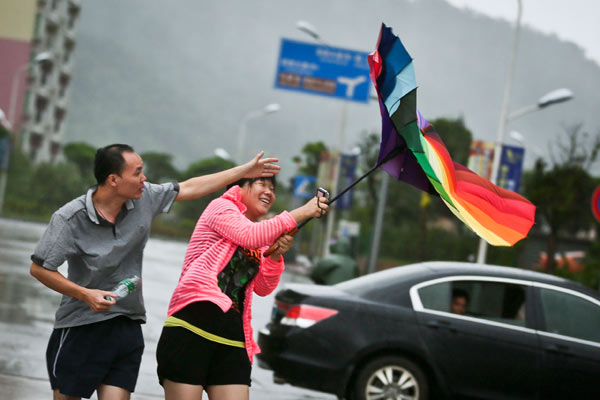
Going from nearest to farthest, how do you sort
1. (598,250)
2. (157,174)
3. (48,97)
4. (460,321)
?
(460,321) → (598,250) → (48,97) → (157,174)

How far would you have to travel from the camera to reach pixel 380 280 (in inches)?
289

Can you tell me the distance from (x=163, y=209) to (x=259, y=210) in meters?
0.48

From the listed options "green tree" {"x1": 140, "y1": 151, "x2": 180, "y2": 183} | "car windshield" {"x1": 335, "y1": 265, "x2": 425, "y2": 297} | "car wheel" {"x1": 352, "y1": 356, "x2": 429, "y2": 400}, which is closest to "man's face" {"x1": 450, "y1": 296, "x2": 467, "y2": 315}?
"car windshield" {"x1": 335, "y1": 265, "x2": 425, "y2": 297}

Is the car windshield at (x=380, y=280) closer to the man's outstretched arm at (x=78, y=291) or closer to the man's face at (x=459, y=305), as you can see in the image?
the man's face at (x=459, y=305)

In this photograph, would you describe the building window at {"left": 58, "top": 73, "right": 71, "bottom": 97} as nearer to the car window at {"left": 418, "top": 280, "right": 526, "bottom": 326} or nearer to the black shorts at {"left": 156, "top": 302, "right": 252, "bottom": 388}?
the car window at {"left": 418, "top": 280, "right": 526, "bottom": 326}

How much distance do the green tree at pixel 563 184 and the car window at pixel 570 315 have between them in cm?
1962

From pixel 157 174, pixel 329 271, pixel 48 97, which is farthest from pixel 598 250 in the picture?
pixel 157 174

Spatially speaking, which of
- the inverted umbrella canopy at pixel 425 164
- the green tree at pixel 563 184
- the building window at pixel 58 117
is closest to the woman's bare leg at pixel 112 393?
the inverted umbrella canopy at pixel 425 164

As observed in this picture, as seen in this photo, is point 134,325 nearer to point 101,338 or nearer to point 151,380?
point 101,338

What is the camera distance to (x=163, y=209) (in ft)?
13.9

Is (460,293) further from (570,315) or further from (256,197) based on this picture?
(256,197)

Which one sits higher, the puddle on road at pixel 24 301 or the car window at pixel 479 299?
the car window at pixel 479 299

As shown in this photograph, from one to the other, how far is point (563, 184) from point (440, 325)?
22.9m

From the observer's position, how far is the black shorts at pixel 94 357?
154 inches
